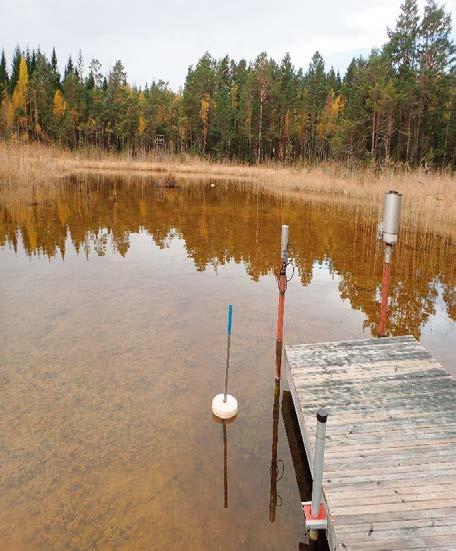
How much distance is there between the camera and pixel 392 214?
16.0 ft

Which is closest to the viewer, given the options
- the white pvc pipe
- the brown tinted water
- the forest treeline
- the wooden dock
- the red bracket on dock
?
the white pvc pipe

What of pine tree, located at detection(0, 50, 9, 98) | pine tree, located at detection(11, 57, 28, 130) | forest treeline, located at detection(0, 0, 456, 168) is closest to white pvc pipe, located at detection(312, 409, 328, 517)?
forest treeline, located at detection(0, 0, 456, 168)

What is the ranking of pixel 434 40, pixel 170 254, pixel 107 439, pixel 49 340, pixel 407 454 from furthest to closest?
1. pixel 434 40
2. pixel 170 254
3. pixel 49 340
4. pixel 107 439
5. pixel 407 454

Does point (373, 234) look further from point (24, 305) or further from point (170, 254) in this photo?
point (24, 305)

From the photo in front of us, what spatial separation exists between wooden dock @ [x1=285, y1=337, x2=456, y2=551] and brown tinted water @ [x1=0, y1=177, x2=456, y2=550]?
487mm

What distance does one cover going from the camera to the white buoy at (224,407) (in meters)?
4.24

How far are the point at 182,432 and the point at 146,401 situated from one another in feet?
2.17

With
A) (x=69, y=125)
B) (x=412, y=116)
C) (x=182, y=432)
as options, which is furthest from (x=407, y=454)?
(x=69, y=125)

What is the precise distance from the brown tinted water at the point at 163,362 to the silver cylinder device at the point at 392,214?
1.79 metres

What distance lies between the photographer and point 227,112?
47062 mm

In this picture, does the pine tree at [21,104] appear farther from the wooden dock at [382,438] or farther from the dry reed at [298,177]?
the wooden dock at [382,438]

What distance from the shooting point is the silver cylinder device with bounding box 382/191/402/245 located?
4.76m

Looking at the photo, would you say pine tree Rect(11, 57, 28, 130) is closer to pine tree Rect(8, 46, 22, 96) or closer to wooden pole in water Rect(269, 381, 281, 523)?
pine tree Rect(8, 46, 22, 96)

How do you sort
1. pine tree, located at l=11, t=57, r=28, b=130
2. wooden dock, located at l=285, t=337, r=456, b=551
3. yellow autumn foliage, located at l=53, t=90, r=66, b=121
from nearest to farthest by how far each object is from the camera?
wooden dock, located at l=285, t=337, r=456, b=551 → pine tree, located at l=11, t=57, r=28, b=130 → yellow autumn foliage, located at l=53, t=90, r=66, b=121
